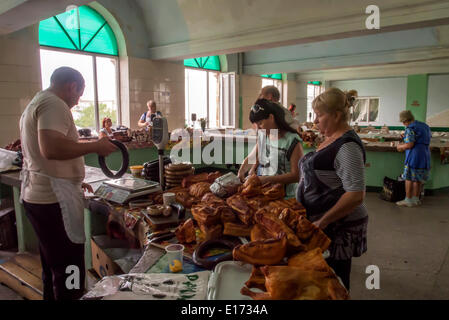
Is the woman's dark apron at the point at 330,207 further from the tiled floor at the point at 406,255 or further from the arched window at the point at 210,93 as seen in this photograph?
the arched window at the point at 210,93

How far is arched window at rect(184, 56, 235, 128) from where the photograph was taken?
11.3 metres

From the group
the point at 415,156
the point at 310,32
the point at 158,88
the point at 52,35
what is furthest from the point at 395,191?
the point at 52,35

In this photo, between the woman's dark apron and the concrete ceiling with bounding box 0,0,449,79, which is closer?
the woman's dark apron

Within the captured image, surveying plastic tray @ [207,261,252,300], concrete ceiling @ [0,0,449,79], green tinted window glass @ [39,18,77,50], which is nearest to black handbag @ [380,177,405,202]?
concrete ceiling @ [0,0,449,79]

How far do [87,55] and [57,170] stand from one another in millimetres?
7049

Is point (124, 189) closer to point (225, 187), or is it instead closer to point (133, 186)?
point (133, 186)

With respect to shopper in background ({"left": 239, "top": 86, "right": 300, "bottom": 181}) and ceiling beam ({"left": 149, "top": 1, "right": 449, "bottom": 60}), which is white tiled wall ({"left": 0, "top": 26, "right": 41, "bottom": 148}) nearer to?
ceiling beam ({"left": 149, "top": 1, "right": 449, "bottom": 60})

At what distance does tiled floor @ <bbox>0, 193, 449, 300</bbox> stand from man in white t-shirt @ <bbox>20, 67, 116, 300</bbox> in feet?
4.36

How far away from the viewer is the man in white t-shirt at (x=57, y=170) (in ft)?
6.59

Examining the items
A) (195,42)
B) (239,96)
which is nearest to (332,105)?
(195,42)

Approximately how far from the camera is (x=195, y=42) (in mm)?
8000

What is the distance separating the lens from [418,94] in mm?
13891

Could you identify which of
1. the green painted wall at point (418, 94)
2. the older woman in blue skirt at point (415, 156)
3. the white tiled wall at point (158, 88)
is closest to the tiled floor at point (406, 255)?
the older woman in blue skirt at point (415, 156)
